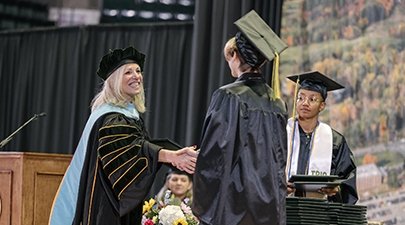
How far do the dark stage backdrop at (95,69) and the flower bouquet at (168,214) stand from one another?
3.80 m

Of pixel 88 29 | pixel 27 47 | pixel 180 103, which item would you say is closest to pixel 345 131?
pixel 180 103

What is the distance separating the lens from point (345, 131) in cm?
869

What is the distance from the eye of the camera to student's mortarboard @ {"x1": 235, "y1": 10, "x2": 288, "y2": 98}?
482 centimetres

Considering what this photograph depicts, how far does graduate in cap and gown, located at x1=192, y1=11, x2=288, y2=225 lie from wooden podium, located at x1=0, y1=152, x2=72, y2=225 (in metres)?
1.50

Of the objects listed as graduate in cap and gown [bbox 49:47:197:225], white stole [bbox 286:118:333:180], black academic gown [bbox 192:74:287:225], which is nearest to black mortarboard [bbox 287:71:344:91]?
white stole [bbox 286:118:333:180]

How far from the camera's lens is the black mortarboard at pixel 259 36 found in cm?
484

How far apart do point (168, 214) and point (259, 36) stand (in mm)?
1336

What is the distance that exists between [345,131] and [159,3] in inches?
132

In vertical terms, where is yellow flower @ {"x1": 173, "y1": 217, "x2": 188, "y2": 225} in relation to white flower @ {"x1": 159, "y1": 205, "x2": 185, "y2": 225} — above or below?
below

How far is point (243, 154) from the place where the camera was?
464 centimetres

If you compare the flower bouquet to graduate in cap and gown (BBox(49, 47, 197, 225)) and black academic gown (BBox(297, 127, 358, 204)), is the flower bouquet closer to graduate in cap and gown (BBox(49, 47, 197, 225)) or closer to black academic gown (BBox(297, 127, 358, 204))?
graduate in cap and gown (BBox(49, 47, 197, 225))

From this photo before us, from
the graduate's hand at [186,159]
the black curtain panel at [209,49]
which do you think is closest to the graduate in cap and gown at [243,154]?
the graduate's hand at [186,159]

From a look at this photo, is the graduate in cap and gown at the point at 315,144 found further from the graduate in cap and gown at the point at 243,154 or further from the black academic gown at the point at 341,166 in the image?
the graduate in cap and gown at the point at 243,154

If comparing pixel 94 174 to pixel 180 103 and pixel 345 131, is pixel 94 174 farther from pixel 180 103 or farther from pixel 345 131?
pixel 180 103
